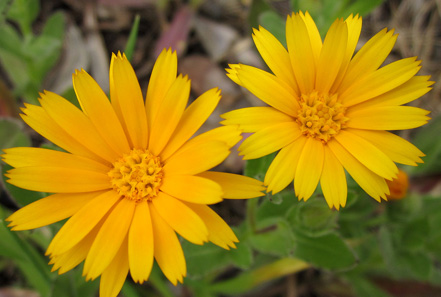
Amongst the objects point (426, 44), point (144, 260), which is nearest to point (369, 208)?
point (144, 260)

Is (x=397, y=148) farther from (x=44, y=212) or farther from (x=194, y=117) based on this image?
(x=44, y=212)

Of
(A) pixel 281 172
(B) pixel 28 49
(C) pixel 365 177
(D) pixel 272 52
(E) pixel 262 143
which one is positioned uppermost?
(B) pixel 28 49

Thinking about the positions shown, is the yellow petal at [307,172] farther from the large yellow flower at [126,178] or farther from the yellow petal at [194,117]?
the yellow petal at [194,117]

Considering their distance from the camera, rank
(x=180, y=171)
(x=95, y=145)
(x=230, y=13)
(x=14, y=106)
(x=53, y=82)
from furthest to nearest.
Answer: (x=230, y=13), (x=53, y=82), (x=14, y=106), (x=95, y=145), (x=180, y=171)

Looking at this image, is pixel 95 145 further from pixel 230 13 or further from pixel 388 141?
pixel 230 13

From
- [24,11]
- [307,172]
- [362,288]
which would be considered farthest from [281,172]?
[24,11]

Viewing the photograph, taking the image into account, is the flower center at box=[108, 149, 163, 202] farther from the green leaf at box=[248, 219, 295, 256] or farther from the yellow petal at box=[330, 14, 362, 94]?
the yellow petal at box=[330, 14, 362, 94]
